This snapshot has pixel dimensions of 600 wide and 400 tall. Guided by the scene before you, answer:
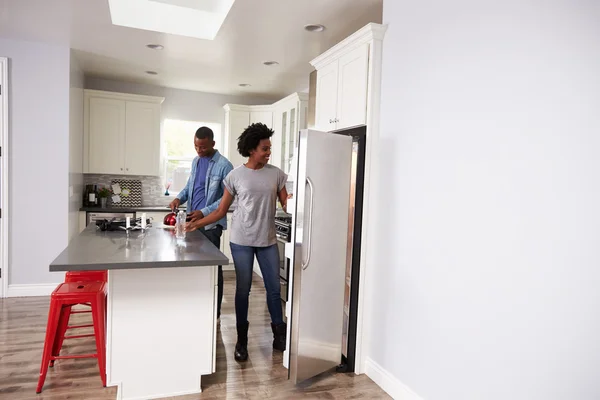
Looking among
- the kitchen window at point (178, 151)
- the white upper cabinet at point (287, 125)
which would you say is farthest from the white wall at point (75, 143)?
the white upper cabinet at point (287, 125)

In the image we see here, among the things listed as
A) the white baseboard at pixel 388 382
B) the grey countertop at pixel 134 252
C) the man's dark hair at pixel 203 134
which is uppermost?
the man's dark hair at pixel 203 134

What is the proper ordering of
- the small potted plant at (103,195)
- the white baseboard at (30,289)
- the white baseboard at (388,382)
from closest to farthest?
the white baseboard at (388,382) → the white baseboard at (30,289) → the small potted plant at (103,195)

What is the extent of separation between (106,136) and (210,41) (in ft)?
7.95

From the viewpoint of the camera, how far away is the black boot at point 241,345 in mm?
3008

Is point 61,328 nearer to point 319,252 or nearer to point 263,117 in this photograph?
point 319,252

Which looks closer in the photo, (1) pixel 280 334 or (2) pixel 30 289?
(1) pixel 280 334

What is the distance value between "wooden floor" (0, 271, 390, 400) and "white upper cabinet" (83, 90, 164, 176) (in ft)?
8.50

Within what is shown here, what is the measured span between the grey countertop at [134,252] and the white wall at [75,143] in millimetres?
2046

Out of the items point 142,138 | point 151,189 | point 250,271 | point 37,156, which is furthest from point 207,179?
point 151,189

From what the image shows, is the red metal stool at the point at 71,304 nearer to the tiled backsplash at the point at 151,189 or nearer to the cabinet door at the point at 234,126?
the tiled backsplash at the point at 151,189

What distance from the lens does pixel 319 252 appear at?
105 inches

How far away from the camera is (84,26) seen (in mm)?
3797

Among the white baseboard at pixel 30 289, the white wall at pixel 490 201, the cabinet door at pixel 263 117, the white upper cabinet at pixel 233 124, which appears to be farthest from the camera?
the white upper cabinet at pixel 233 124

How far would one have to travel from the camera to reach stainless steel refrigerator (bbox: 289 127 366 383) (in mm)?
2549
